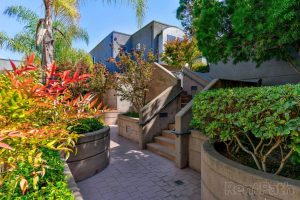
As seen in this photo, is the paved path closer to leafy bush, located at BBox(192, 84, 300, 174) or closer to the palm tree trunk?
leafy bush, located at BBox(192, 84, 300, 174)

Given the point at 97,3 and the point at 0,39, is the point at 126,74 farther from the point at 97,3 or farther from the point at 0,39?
the point at 0,39

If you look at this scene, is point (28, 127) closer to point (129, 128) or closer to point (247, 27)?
point (247, 27)

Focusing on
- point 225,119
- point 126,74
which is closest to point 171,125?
point 126,74

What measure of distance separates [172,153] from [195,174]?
3.56ft

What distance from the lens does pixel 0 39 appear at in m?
12.0

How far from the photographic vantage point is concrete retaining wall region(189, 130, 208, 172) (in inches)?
176

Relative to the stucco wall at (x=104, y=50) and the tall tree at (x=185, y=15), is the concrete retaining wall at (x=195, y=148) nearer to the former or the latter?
the tall tree at (x=185, y=15)

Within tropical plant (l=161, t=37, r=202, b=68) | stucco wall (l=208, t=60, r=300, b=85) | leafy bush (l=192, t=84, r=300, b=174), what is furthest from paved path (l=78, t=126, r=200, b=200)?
tropical plant (l=161, t=37, r=202, b=68)

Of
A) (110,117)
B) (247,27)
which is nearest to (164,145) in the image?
(247,27)

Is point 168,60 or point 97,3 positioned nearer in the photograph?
point 97,3

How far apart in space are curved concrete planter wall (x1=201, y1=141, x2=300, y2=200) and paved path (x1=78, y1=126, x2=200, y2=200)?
86 cm

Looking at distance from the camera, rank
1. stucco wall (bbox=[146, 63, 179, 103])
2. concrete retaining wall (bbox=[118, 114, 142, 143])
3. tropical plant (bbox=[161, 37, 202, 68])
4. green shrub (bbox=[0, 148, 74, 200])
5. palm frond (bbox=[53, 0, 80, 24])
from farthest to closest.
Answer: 1. tropical plant (bbox=[161, 37, 202, 68])
2. stucco wall (bbox=[146, 63, 179, 103])
3. concrete retaining wall (bbox=[118, 114, 142, 143])
4. palm frond (bbox=[53, 0, 80, 24])
5. green shrub (bbox=[0, 148, 74, 200])

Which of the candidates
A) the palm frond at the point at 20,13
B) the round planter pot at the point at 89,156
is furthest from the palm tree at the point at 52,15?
the palm frond at the point at 20,13

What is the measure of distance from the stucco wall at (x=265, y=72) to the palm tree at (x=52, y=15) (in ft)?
17.7
